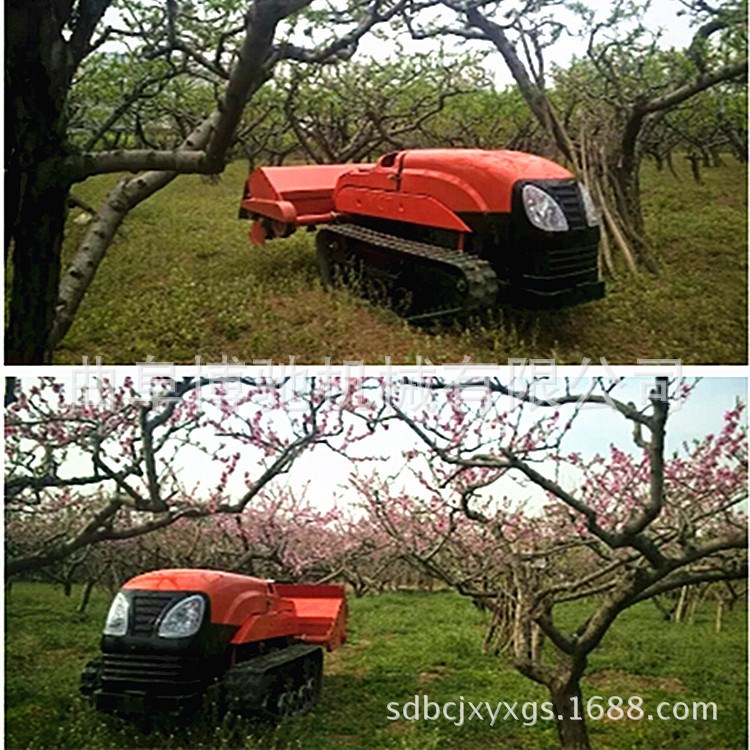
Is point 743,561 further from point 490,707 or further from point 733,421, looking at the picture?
point 490,707

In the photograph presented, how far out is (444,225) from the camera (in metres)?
3.04

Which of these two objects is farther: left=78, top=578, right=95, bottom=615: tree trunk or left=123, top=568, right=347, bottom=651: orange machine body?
left=78, top=578, right=95, bottom=615: tree trunk

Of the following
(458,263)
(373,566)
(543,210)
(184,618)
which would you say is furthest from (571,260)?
(184,618)

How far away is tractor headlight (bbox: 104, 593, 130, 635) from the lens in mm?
2812

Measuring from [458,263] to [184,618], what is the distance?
1.46 metres

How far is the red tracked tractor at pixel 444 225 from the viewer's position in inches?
114

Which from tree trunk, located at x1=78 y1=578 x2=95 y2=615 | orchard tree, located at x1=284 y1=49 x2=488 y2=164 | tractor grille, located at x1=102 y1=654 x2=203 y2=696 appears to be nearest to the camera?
tractor grille, located at x1=102 y1=654 x2=203 y2=696

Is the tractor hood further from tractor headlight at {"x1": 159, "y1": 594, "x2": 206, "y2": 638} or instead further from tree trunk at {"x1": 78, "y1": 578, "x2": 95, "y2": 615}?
tree trunk at {"x1": 78, "y1": 578, "x2": 95, "y2": 615}

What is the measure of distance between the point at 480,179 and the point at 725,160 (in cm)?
96

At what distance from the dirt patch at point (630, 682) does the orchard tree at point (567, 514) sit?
71 mm

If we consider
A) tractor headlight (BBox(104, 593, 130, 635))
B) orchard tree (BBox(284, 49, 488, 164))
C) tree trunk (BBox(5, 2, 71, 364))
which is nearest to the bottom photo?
tractor headlight (BBox(104, 593, 130, 635))

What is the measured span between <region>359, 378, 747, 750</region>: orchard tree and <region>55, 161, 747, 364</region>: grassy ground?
197mm

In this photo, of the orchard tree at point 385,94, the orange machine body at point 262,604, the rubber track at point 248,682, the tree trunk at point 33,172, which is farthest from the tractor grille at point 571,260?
the tree trunk at point 33,172

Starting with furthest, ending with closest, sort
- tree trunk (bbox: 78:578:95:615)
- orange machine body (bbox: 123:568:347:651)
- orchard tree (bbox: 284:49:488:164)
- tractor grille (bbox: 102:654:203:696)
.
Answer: orchard tree (bbox: 284:49:488:164), tree trunk (bbox: 78:578:95:615), orange machine body (bbox: 123:568:347:651), tractor grille (bbox: 102:654:203:696)
